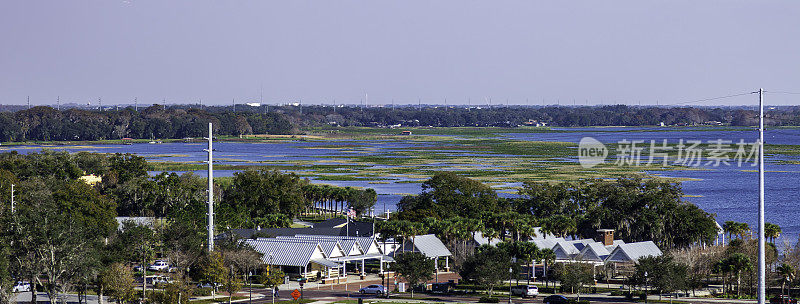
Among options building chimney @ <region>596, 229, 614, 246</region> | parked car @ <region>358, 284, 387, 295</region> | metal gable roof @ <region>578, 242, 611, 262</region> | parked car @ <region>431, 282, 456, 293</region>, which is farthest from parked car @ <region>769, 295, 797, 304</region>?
parked car @ <region>358, 284, 387, 295</region>

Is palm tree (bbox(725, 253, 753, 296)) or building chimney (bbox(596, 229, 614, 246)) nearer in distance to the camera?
palm tree (bbox(725, 253, 753, 296))

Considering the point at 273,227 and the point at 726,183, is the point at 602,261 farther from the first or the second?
the point at 726,183

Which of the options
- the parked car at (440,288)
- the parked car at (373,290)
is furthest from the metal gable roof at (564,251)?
the parked car at (373,290)

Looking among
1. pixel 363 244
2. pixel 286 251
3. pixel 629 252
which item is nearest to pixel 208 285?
pixel 286 251

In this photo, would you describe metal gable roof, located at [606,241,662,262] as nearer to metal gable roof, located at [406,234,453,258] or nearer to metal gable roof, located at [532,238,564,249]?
metal gable roof, located at [532,238,564,249]

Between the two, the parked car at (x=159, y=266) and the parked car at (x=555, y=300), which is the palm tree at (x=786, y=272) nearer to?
the parked car at (x=555, y=300)

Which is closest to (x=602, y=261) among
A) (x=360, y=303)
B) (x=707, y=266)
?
(x=707, y=266)

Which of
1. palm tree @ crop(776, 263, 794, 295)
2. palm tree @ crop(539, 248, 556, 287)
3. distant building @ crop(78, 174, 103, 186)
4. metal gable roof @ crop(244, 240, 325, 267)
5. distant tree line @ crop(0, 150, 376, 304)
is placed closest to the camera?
distant tree line @ crop(0, 150, 376, 304)

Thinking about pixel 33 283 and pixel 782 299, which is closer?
pixel 33 283
